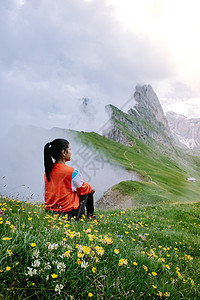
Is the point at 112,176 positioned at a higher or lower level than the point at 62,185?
higher

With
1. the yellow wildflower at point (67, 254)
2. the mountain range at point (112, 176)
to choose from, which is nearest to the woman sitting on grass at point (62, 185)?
the mountain range at point (112, 176)

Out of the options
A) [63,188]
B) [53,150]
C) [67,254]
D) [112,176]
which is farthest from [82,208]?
[112,176]

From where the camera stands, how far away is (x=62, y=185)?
5898mm

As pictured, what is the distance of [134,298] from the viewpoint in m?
2.37

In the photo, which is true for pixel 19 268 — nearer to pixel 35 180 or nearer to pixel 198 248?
pixel 198 248

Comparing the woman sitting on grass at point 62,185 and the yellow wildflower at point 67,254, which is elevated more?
the woman sitting on grass at point 62,185

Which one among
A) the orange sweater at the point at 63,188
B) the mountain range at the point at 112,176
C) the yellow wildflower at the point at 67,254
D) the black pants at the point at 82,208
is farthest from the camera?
the mountain range at the point at 112,176

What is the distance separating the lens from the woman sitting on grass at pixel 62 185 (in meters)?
5.90

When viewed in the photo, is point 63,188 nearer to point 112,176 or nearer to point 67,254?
point 67,254

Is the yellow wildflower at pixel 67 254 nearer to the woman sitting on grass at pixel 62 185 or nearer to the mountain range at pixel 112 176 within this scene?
the mountain range at pixel 112 176

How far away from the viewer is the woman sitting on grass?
590cm

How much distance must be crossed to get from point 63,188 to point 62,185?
0.11m

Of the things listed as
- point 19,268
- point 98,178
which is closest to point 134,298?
point 19,268

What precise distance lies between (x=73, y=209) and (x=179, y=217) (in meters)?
10.00
